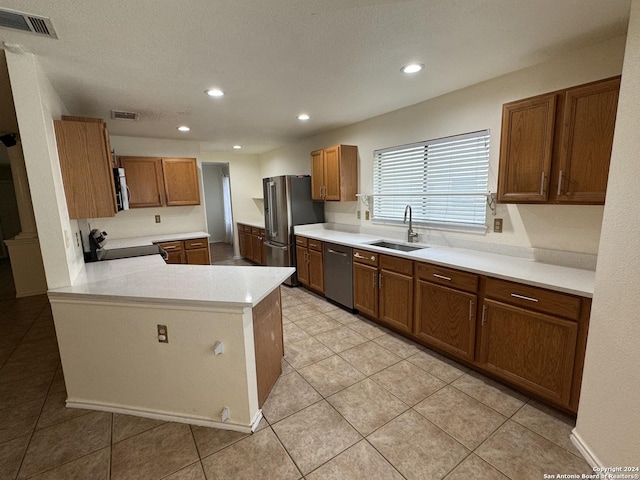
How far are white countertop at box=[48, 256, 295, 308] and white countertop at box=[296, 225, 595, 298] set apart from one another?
1.32m

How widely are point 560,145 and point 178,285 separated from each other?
2770mm

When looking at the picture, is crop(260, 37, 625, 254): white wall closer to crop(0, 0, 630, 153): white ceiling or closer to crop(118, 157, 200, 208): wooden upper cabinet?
crop(0, 0, 630, 153): white ceiling

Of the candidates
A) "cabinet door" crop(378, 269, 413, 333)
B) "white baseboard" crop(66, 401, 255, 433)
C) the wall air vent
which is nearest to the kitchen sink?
"cabinet door" crop(378, 269, 413, 333)

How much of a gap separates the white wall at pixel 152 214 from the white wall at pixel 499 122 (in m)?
3.15

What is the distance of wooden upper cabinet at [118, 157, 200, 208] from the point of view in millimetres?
4402

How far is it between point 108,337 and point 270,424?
1245 millimetres

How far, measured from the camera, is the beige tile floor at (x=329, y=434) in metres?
1.60

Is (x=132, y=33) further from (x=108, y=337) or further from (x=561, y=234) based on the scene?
(x=561, y=234)

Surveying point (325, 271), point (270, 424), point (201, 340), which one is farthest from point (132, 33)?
point (325, 271)

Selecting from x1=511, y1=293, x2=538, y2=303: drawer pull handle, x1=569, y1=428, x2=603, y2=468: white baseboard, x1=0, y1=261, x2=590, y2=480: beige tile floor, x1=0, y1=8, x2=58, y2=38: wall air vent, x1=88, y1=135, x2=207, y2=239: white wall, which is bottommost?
x1=0, y1=261, x2=590, y2=480: beige tile floor

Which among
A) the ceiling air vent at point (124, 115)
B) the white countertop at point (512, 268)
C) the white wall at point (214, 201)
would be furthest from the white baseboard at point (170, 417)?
the white wall at point (214, 201)

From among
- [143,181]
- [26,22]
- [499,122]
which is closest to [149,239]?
[143,181]

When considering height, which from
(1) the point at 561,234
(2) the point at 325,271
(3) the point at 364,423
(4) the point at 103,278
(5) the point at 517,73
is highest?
(5) the point at 517,73

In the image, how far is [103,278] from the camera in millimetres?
2283
